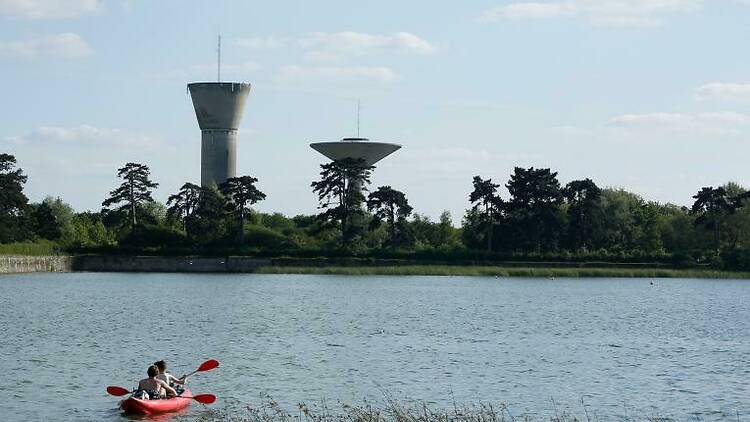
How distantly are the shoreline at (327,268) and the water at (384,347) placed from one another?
65.5ft

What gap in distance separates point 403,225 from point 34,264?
2901 centimetres

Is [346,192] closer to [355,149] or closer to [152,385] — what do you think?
[355,149]

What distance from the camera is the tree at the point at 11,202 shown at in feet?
334

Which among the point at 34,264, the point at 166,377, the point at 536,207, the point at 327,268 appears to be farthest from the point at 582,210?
the point at 166,377

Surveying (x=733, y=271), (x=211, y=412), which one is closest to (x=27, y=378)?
(x=211, y=412)

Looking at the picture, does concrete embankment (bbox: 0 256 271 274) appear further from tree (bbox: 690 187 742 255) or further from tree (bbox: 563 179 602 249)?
tree (bbox: 690 187 742 255)

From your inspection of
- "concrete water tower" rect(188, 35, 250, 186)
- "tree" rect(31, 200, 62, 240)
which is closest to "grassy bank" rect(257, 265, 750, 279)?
"tree" rect(31, 200, 62, 240)

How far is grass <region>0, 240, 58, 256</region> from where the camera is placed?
9838 centimetres

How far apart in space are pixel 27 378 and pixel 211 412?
6751 millimetres

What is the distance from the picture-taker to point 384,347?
41.2 m

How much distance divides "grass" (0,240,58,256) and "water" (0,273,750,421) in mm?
25179

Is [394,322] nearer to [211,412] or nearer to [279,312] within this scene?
[279,312]

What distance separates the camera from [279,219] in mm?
133625

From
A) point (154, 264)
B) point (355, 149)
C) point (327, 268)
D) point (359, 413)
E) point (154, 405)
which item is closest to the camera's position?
point (359, 413)
